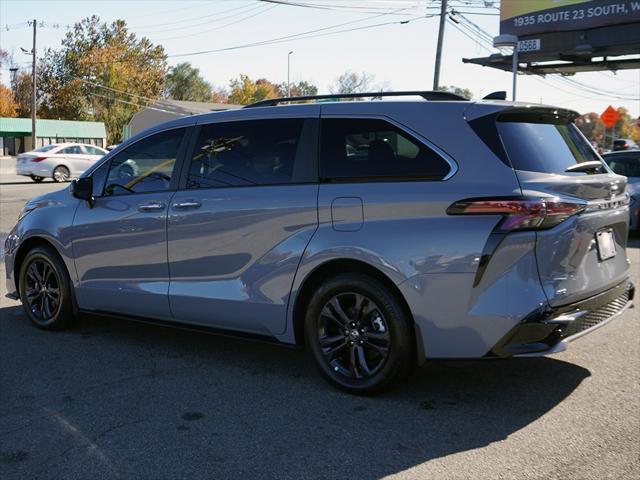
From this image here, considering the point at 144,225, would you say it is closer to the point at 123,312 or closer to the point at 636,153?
the point at 123,312

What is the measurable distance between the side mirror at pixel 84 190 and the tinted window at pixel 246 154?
3.39ft

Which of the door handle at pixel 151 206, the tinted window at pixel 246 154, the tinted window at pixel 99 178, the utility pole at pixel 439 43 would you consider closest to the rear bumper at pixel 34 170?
the utility pole at pixel 439 43

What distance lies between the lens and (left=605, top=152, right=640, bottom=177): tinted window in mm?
12953

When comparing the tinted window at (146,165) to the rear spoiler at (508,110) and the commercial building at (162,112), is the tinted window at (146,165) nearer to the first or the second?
the rear spoiler at (508,110)

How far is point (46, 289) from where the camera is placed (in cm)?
618

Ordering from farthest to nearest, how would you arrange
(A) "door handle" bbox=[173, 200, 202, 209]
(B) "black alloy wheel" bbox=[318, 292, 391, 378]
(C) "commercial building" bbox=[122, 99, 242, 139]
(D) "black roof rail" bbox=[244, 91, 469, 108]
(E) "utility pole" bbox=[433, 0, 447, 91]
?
(C) "commercial building" bbox=[122, 99, 242, 139] < (E) "utility pole" bbox=[433, 0, 447, 91] < (A) "door handle" bbox=[173, 200, 202, 209] < (D) "black roof rail" bbox=[244, 91, 469, 108] < (B) "black alloy wheel" bbox=[318, 292, 391, 378]

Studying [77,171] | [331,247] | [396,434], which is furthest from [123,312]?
[77,171]

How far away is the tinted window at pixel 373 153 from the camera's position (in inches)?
169

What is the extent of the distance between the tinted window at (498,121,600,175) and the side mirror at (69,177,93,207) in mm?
3303

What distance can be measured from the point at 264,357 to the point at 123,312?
3.95 feet

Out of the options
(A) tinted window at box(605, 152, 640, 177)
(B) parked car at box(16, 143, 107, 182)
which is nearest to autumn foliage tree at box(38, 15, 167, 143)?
(B) parked car at box(16, 143, 107, 182)

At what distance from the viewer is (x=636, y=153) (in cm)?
Result: 1317

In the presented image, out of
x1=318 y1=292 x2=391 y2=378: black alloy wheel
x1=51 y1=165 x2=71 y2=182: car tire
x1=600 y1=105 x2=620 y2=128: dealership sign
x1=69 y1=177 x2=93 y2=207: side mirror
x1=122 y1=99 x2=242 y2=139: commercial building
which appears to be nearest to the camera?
x1=318 y1=292 x2=391 y2=378: black alloy wheel

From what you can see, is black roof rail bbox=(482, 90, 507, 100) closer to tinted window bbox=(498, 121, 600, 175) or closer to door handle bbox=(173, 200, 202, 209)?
tinted window bbox=(498, 121, 600, 175)
